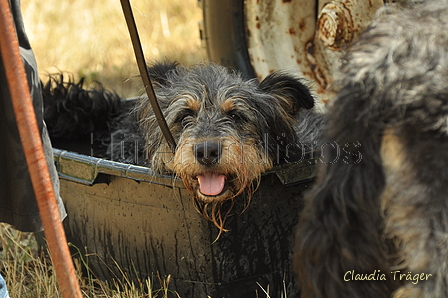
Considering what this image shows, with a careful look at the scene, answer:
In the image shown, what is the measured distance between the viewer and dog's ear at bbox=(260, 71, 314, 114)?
2.73 meters

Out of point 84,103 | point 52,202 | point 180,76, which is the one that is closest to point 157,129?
point 180,76

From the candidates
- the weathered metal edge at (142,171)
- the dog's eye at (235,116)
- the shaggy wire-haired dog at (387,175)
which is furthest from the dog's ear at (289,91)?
the shaggy wire-haired dog at (387,175)

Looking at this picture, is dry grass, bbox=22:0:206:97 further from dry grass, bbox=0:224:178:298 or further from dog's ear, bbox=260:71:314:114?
dog's ear, bbox=260:71:314:114

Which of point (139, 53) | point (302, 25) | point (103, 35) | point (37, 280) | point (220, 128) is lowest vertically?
point (37, 280)

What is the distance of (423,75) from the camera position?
1.21 meters

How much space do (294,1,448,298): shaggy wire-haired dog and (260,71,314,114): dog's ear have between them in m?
1.34

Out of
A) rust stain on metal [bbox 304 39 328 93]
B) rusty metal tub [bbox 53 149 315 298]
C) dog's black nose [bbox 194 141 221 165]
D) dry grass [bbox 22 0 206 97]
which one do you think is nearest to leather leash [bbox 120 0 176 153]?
dog's black nose [bbox 194 141 221 165]

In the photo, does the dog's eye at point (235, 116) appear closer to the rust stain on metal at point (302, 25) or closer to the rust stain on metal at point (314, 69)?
the rust stain on metal at point (314, 69)

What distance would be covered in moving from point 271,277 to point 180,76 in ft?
3.86

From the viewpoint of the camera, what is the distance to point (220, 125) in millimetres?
2592

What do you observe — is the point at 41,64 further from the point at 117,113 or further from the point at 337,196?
the point at 337,196

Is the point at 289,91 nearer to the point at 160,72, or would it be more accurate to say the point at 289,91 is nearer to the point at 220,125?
the point at 220,125

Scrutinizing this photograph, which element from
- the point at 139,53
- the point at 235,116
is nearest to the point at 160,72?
the point at 235,116

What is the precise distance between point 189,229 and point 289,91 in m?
0.90
